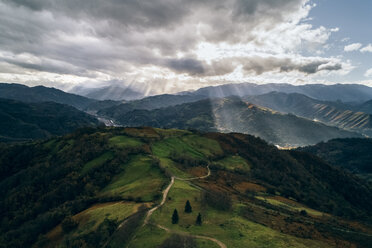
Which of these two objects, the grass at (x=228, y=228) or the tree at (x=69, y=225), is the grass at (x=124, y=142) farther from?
the grass at (x=228, y=228)

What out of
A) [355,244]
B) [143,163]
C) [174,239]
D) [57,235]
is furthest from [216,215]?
[143,163]

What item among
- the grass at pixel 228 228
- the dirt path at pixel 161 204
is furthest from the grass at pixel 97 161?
the grass at pixel 228 228

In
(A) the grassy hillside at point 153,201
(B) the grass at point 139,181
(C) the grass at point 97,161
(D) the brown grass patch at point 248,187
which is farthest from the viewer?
(C) the grass at point 97,161

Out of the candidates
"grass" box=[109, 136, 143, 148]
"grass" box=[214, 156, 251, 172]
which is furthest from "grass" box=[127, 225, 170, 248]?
"grass" box=[214, 156, 251, 172]

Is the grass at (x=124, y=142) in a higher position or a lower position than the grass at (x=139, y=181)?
higher

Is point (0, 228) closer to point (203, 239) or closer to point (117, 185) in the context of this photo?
point (117, 185)

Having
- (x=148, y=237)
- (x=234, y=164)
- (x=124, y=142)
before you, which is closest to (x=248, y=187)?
(x=234, y=164)

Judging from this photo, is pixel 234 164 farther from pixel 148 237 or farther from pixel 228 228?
pixel 148 237
